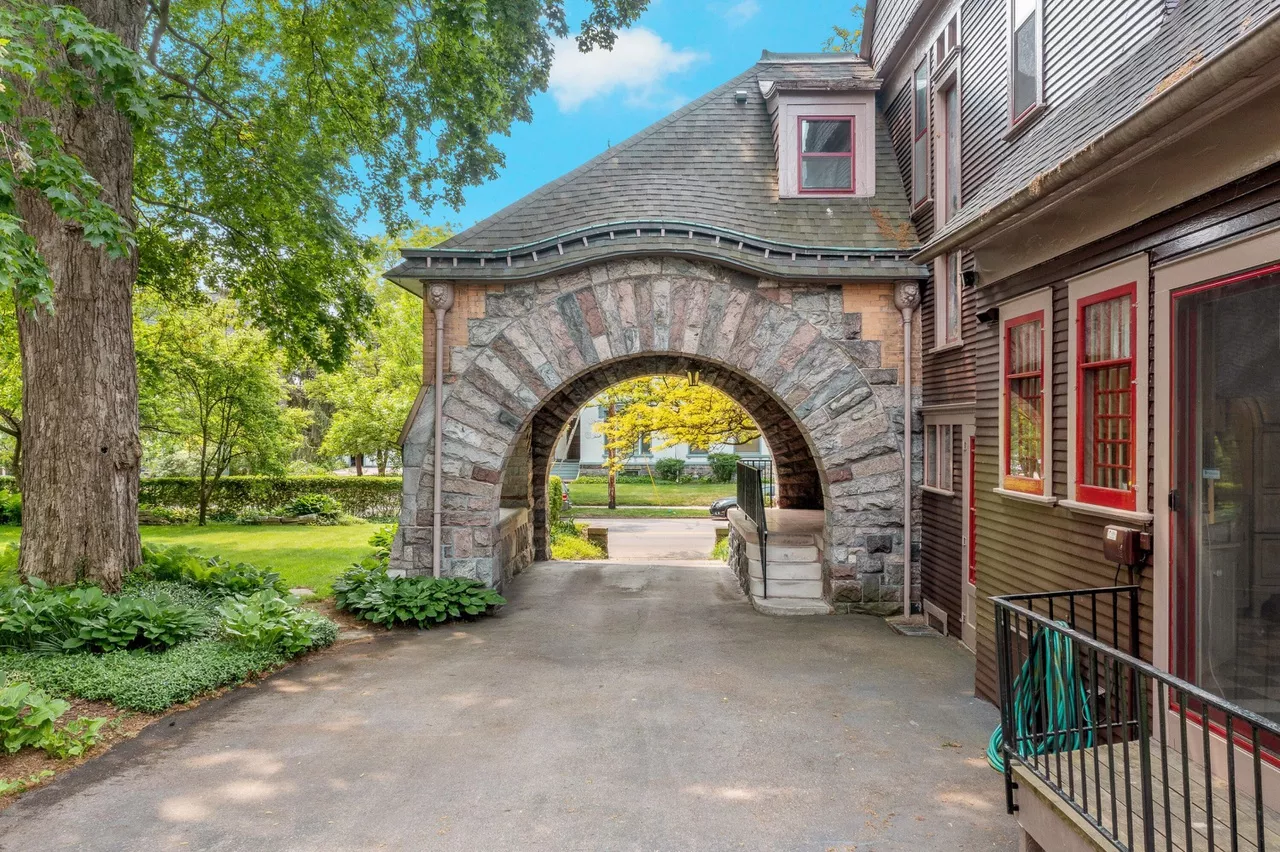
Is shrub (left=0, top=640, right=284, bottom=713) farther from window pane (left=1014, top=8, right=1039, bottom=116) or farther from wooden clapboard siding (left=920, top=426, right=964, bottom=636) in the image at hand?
window pane (left=1014, top=8, right=1039, bottom=116)

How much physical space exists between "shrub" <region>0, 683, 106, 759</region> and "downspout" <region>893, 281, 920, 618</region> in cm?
767

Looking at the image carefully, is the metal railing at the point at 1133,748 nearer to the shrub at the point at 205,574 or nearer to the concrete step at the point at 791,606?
the concrete step at the point at 791,606

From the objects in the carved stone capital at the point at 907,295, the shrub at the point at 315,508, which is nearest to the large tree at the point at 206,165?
the carved stone capital at the point at 907,295

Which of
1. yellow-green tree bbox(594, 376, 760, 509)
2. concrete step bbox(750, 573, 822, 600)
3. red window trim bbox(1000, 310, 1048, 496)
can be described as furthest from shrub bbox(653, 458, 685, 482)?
red window trim bbox(1000, 310, 1048, 496)

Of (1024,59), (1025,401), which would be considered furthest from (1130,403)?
(1024,59)

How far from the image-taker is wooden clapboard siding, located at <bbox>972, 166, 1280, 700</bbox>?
3.44 metres

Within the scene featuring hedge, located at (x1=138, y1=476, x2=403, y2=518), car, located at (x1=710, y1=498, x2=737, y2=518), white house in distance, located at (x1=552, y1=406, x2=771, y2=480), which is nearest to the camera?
hedge, located at (x1=138, y1=476, x2=403, y2=518)

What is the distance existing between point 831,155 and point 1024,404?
18.4 ft

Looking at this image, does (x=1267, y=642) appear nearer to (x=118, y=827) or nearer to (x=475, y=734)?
(x=475, y=734)

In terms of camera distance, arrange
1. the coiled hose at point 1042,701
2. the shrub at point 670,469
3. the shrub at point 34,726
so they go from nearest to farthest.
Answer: the coiled hose at point 1042,701 → the shrub at point 34,726 → the shrub at point 670,469

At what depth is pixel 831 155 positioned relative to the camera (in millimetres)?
9961

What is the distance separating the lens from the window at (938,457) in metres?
8.35

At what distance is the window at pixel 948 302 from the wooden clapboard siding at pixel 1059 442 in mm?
723

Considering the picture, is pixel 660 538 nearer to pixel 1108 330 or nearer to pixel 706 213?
pixel 706 213
